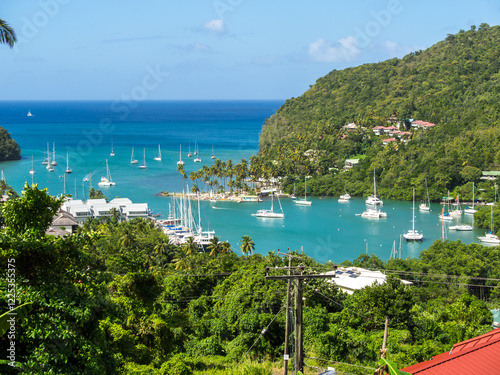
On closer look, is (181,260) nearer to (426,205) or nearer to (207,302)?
(207,302)

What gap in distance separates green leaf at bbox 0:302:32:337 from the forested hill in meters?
46.1

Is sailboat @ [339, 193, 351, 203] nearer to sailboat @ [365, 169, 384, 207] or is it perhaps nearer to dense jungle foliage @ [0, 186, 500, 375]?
sailboat @ [365, 169, 384, 207]

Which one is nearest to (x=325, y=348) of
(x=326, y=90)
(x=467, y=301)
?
(x=467, y=301)

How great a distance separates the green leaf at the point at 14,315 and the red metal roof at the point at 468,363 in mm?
4715

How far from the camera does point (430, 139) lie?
57000 mm

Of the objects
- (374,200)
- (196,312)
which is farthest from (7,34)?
(374,200)

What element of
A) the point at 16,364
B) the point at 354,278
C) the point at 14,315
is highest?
the point at 14,315

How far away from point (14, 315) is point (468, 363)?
18.5 ft

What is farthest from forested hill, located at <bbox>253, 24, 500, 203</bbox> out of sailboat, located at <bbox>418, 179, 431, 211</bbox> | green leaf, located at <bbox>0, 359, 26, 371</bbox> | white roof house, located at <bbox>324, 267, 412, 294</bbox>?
green leaf, located at <bbox>0, 359, 26, 371</bbox>

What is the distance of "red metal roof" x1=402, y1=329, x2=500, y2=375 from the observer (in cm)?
659

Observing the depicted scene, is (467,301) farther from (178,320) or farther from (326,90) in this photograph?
(326,90)

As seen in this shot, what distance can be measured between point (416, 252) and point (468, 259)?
32.3 feet

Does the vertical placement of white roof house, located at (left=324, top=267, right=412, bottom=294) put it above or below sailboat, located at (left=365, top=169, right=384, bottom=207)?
below

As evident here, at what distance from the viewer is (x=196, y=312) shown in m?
15.8
